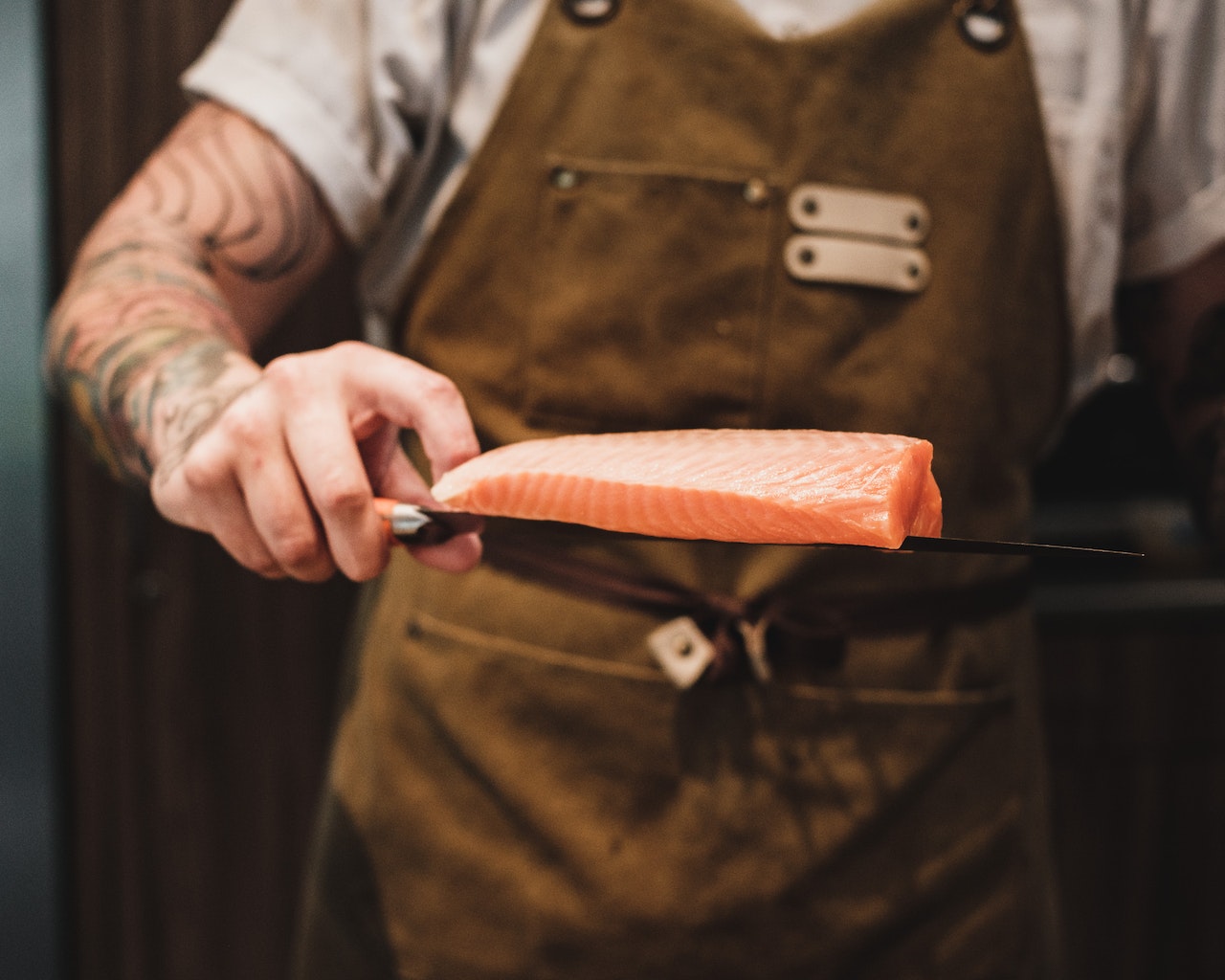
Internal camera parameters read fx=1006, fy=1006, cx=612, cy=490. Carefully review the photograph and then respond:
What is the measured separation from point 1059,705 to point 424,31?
1.29 m

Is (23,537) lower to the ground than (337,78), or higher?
lower

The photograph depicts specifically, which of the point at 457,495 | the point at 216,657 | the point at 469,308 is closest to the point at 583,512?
the point at 457,495

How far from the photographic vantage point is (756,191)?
0.80 meters

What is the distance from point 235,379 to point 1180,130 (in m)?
0.84

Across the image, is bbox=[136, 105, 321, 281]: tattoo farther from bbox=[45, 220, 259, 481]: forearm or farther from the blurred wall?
the blurred wall

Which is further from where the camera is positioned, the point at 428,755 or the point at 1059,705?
the point at 1059,705

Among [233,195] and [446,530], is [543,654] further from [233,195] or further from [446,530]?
[233,195]

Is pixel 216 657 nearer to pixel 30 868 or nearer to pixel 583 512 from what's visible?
pixel 30 868

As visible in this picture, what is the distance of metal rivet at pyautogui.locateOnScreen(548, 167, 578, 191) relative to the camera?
81 cm

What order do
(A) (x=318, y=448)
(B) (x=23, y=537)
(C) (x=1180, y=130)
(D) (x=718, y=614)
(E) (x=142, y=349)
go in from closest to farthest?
(A) (x=318, y=448) < (E) (x=142, y=349) < (D) (x=718, y=614) < (C) (x=1180, y=130) < (B) (x=23, y=537)

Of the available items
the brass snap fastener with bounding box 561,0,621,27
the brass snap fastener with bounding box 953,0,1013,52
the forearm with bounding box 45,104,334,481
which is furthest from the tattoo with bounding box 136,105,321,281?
the brass snap fastener with bounding box 953,0,1013,52

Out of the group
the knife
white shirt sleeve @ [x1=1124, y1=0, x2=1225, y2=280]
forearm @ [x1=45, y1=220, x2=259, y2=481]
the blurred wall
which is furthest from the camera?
the blurred wall

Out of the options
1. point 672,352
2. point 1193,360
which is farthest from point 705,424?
point 1193,360

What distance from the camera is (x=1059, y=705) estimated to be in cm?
152
